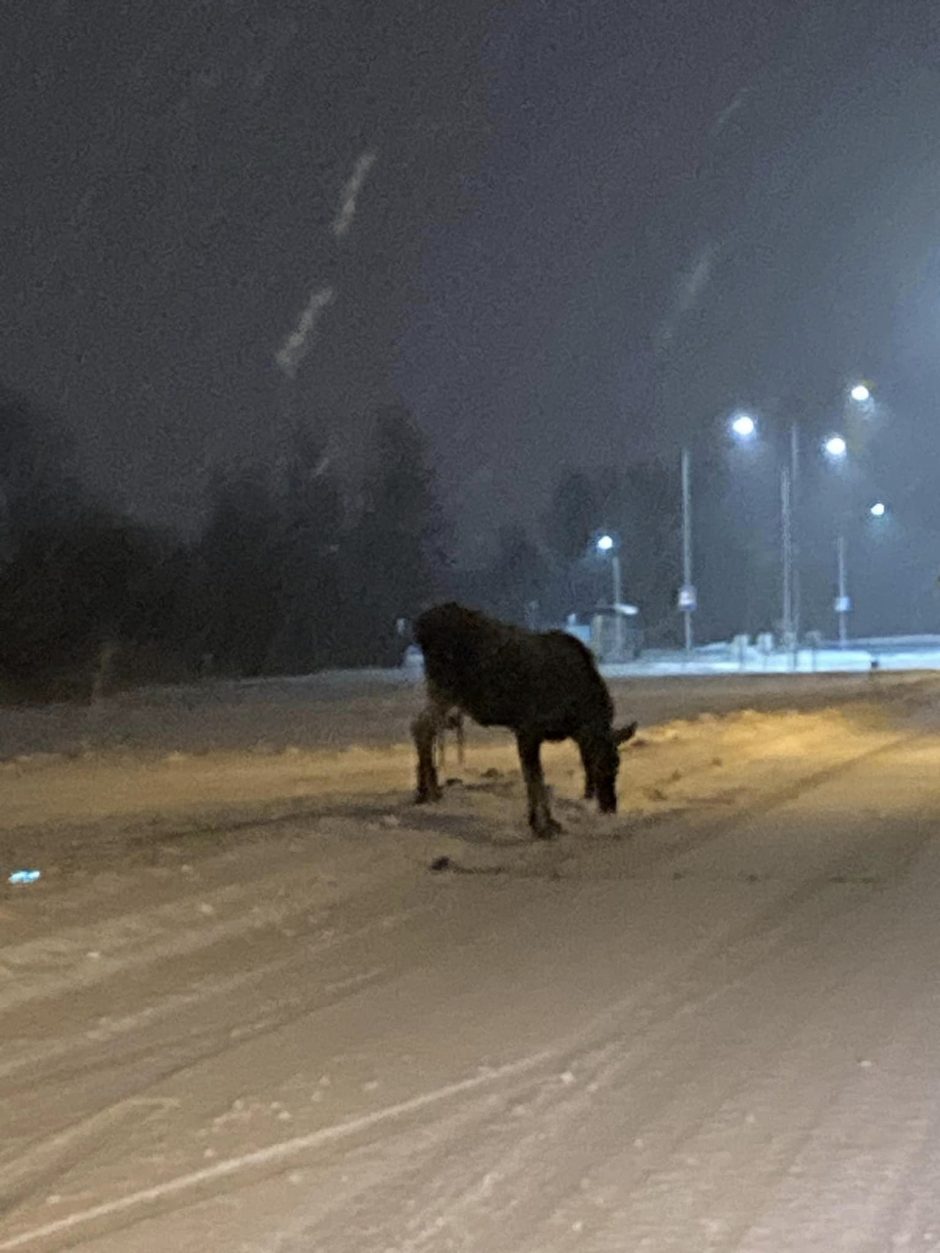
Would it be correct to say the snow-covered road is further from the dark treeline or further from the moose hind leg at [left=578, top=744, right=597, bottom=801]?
the dark treeline

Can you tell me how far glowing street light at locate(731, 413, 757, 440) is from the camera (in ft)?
208

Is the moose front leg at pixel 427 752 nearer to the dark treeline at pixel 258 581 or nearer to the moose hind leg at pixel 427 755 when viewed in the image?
the moose hind leg at pixel 427 755

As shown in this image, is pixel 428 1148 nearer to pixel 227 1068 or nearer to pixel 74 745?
pixel 227 1068

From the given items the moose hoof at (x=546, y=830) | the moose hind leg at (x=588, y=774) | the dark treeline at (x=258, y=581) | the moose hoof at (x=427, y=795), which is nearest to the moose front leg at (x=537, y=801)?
the moose hoof at (x=546, y=830)

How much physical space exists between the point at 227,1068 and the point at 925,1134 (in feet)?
10.6

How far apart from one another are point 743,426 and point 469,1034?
55348 millimetres

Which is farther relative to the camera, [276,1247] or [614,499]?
[614,499]

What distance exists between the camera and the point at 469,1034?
9461 millimetres

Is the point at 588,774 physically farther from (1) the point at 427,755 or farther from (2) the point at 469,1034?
(2) the point at 469,1034

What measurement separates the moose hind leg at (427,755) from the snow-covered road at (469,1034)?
89 centimetres

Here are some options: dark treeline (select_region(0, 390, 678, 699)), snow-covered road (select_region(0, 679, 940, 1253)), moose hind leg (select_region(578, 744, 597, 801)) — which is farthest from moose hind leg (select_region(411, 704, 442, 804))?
dark treeline (select_region(0, 390, 678, 699))

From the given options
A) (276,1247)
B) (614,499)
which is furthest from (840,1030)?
(614,499)

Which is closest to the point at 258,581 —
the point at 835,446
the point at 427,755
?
the point at 835,446

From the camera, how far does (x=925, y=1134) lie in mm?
7621
